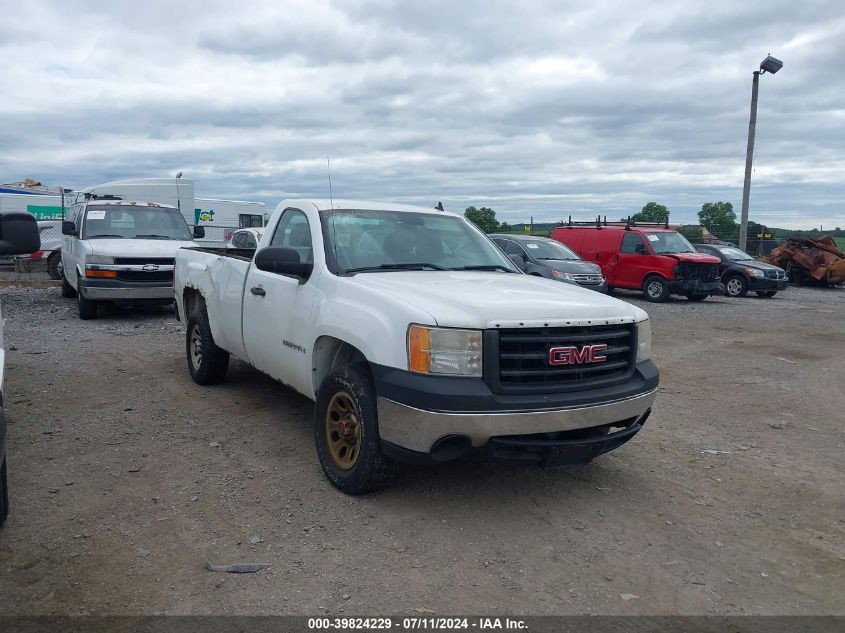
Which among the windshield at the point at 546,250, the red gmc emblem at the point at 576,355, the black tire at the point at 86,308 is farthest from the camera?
the windshield at the point at 546,250

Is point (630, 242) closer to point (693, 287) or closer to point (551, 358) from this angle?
point (693, 287)

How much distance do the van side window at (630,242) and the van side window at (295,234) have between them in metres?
14.5

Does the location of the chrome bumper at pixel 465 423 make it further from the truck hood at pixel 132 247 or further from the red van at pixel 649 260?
the red van at pixel 649 260

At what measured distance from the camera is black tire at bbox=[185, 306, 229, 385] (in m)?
→ 6.73

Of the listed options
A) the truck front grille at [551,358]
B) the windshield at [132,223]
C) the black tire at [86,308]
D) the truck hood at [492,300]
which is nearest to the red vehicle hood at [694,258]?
the windshield at [132,223]

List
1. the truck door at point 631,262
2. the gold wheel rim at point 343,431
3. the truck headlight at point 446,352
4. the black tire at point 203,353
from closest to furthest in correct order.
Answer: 1. the truck headlight at point 446,352
2. the gold wheel rim at point 343,431
3. the black tire at point 203,353
4. the truck door at point 631,262

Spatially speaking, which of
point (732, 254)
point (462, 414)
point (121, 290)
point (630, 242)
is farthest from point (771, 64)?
Result: point (462, 414)

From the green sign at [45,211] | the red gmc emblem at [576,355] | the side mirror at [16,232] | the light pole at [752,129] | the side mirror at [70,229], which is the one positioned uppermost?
the light pole at [752,129]

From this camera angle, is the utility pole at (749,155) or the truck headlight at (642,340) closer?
the truck headlight at (642,340)

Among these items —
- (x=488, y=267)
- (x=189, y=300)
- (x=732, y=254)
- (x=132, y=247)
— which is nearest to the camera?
(x=488, y=267)

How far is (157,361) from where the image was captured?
8383mm

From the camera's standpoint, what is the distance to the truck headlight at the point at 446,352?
3.76 metres

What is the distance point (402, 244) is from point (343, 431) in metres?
1.55

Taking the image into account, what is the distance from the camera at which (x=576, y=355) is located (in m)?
4.00
